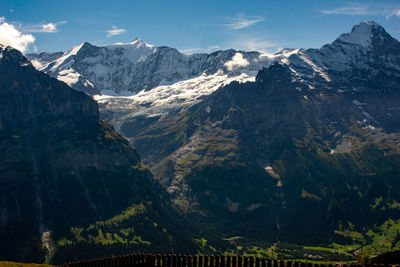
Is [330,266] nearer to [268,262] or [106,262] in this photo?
[268,262]

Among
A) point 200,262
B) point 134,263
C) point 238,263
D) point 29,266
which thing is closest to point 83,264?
point 134,263

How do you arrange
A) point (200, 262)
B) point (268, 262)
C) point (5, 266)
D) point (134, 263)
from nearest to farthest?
1. point (268, 262)
2. point (200, 262)
3. point (134, 263)
4. point (5, 266)

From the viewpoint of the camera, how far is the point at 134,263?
3103cm

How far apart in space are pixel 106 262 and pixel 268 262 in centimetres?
1431

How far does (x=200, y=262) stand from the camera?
93.0ft

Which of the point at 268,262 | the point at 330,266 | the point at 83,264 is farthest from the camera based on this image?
the point at 83,264

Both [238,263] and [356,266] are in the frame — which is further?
[238,263]

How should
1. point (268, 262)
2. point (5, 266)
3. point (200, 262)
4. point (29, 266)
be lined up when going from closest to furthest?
point (268, 262) < point (200, 262) < point (5, 266) < point (29, 266)

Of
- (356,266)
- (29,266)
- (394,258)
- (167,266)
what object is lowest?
(29,266)

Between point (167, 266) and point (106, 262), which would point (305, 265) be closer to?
point (167, 266)

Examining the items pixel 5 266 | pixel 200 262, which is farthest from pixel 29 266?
pixel 200 262

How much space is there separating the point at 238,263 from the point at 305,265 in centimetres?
500

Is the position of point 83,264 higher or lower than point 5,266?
higher

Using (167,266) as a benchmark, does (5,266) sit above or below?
below
